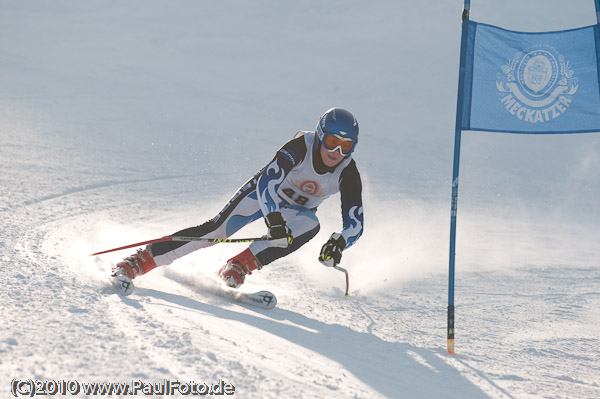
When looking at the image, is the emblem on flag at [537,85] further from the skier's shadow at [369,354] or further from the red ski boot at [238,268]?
the red ski boot at [238,268]

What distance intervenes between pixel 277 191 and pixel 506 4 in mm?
29684

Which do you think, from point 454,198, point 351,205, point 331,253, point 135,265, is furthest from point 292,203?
point 454,198

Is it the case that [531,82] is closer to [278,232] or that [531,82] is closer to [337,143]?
[337,143]

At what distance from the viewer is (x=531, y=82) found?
3.93 m

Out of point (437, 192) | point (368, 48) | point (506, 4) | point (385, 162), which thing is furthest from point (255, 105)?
point (506, 4)

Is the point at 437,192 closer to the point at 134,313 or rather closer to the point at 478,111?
the point at 478,111

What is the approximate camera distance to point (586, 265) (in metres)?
6.35

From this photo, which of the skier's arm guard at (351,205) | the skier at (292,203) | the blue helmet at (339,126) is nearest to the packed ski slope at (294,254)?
the skier at (292,203)

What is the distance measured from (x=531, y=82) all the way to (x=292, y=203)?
2033 mm

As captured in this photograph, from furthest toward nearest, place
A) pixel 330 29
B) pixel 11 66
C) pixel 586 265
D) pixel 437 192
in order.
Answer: pixel 330 29, pixel 11 66, pixel 437 192, pixel 586 265

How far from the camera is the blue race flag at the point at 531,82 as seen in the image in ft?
12.9

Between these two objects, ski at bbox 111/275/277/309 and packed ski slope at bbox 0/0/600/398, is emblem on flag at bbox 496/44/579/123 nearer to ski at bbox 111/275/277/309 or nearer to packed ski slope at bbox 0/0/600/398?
packed ski slope at bbox 0/0/600/398

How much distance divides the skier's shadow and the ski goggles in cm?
125

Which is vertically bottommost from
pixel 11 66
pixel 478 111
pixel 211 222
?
pixel 211 222
